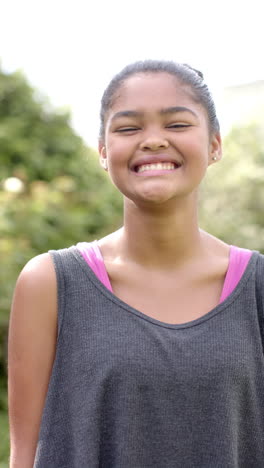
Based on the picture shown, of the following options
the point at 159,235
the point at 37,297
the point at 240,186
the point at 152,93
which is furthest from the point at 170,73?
the point at 240,186

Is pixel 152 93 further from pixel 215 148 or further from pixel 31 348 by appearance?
pixel 31 348

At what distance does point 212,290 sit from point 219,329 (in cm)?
13

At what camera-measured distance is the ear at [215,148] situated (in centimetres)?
201

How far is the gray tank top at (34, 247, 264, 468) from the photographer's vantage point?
177 cm

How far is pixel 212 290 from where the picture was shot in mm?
1923

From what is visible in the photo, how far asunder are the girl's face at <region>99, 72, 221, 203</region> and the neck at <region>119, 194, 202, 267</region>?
8 cm

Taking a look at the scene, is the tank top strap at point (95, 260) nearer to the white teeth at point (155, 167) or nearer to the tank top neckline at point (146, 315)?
the tank top neckline at point (146, 315)

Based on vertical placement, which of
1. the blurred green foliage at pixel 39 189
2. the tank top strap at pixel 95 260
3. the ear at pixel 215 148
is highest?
the blurred green foliage at pixel 39 189

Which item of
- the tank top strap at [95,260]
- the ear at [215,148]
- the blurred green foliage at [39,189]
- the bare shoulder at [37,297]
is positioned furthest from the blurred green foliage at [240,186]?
the bare shoulder at [37,297]

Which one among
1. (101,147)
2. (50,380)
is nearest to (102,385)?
(50,380)

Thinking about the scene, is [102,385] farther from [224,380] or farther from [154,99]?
[154,99]

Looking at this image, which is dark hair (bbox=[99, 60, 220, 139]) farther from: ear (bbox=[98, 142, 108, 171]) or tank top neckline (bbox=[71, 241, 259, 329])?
tank top neckline (bbox=[71, 241, 259, 329])

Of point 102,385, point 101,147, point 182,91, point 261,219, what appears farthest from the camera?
point 261,219

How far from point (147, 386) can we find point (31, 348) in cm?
30
